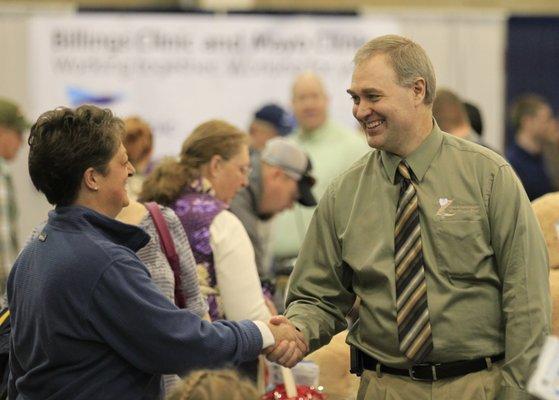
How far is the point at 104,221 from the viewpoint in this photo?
11.8 ft

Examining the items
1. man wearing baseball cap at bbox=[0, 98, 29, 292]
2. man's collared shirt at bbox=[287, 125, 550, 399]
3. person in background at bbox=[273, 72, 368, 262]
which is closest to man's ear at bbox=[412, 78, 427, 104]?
man's collared shirt at bbox=[287, 125, 550, 399]

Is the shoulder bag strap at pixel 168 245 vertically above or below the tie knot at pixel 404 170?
below

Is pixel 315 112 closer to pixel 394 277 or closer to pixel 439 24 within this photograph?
pixel 439 24

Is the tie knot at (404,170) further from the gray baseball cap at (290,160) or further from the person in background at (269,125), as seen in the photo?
the person in background at (269,125)

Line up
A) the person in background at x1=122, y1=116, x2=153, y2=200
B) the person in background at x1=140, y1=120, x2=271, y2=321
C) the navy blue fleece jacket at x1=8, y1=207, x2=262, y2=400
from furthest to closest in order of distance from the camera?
1. the person in background at x1=122, y1=116, x2=153, y2=200
2. the person in background at x1=140, y1=120, x2=271, y2=321
3. the navy blue fleece jacket at x1=8, y1=207, x2=262, y2=400

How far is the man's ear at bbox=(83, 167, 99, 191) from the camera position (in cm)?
361

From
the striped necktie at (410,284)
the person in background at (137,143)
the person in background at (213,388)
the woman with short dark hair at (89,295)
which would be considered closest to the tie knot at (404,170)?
the striped necktie at (410,284)

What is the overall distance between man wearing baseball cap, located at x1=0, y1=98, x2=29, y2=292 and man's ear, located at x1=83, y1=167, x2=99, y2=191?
377cm

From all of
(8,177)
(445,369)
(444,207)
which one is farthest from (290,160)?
A: (445,369)

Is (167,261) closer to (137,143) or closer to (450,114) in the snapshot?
(137,143)

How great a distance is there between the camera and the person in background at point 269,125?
31.2 ft

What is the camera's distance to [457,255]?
12.5 feet

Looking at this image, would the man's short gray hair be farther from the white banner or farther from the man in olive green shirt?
the white banner

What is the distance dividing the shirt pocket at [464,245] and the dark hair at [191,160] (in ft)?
5.18
